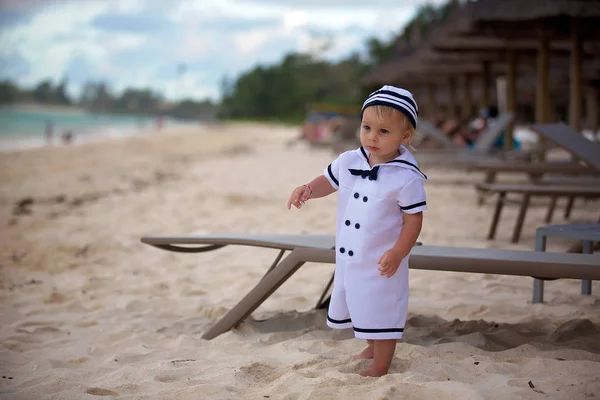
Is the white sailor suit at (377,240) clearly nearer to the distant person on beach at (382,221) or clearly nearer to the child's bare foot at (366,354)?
the distant person on beach at (382,221)

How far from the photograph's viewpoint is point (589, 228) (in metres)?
3.58

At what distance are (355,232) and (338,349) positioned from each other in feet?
2.31

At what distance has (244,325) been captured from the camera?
3449mm

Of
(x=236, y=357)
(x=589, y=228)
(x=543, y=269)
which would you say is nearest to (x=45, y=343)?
(x=236, y=357)

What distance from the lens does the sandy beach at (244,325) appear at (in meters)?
2.48

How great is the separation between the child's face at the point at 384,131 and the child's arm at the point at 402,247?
0.85 feet

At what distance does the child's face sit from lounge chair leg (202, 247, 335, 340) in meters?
0.62

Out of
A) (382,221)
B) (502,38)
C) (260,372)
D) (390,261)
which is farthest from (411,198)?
(502,38)

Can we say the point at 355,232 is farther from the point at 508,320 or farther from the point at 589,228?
the point at 589,228

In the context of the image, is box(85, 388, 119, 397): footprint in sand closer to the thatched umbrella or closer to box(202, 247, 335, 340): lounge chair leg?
box(202, 247, 335, 340): lounge chair leg

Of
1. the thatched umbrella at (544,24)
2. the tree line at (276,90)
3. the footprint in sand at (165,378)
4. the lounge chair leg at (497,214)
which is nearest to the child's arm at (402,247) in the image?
the footprint in sand at (165,378)

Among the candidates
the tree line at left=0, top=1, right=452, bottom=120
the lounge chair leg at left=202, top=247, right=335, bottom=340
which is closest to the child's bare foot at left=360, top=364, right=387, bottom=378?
the lounge chair leg at left=202, top=247, right=335, bottom=340

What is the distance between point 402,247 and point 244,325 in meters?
1.32

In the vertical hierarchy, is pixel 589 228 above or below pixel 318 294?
above
